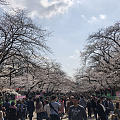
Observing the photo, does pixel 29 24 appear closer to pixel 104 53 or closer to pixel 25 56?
pixel 25 56

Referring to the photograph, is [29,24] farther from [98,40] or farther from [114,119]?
[98,40]

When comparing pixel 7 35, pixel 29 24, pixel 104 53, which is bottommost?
pixel 7 35

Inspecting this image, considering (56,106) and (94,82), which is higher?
(94,82)

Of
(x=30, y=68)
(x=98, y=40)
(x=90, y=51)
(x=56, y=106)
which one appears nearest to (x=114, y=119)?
(x=56, y=106)

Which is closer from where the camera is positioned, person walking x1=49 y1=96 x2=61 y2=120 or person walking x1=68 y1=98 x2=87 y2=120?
person walking x1=68 y1=98 x2=87 y2=120

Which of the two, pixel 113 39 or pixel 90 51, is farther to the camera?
pixel 90 51

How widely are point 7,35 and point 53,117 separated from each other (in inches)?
212

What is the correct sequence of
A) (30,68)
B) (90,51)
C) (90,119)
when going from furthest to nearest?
1. (90,51)
2. (90,119)
3. (30,68)

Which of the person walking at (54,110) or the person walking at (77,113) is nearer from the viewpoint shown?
the person walking at (77,113)

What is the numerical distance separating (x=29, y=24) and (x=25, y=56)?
6.17ft

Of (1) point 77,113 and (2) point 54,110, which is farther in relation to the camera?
(2) point 54,110

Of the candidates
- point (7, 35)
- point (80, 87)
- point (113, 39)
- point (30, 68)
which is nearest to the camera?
point (7, 35)

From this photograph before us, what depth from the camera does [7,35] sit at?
11.0 meters

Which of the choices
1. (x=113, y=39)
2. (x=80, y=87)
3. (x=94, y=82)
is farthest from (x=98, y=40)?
(x=80, y=87)
